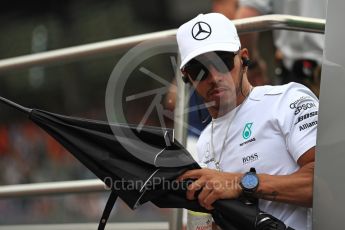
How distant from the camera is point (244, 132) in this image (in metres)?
2.54

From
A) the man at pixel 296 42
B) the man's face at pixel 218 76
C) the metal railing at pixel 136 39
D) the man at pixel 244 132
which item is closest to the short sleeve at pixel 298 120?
the man at pixel 244 132

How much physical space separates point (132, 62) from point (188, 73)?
→ 1.27 m

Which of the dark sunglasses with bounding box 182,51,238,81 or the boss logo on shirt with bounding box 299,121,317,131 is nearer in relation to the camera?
the boss logo on shirt with bounding box 299,121,317,131

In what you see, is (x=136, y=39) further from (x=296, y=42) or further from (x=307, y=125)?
(x=307, y=125)

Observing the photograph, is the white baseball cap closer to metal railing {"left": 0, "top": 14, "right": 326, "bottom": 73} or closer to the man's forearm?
the man's forearm

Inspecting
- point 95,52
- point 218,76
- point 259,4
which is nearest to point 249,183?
point 218,76

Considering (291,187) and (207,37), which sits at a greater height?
(207,37)

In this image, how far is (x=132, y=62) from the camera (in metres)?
3.91

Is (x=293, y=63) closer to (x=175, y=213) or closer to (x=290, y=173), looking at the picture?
(x=175, y=213)

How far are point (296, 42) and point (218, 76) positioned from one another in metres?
1.83

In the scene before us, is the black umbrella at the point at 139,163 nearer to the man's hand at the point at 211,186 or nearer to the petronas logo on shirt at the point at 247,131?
the man's hand at the point at 211,186

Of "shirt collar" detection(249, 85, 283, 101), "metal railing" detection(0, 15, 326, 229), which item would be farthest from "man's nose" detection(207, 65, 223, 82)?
"metal railing" detection(0, 15, 326, 229)

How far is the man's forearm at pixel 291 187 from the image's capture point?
7.31 feet

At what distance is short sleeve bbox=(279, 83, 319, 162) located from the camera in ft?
7.55
